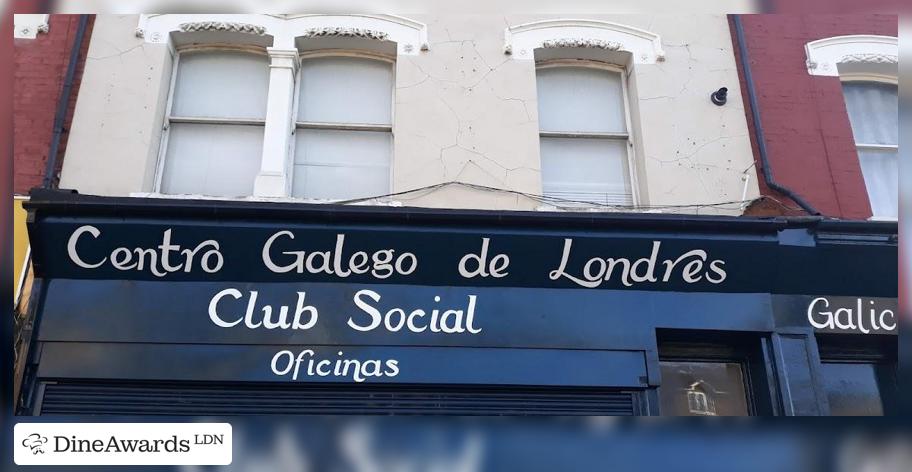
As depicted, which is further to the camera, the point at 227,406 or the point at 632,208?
the point at 632,208

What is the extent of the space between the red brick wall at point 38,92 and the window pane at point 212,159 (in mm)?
892

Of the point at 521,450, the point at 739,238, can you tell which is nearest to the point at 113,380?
the point at 521,450

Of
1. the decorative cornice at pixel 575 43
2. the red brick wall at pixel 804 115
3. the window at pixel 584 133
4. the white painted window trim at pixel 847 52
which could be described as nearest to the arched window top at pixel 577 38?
the decorative cornice at pixel 575 43

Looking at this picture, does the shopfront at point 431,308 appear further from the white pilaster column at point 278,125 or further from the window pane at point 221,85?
the window pane at point 221,85

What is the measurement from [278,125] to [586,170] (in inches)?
109

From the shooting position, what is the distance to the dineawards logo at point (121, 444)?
5.77 metres

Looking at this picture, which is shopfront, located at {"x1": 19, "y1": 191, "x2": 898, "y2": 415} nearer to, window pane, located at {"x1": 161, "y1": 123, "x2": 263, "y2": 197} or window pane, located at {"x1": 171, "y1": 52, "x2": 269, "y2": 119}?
window pane, located at {"x1": 161, "y1": 123, "x2": 263, "y2": 197}

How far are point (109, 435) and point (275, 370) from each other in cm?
123

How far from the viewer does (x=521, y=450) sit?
20.0 ft

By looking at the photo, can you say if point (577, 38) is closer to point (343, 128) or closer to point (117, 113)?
point (343, 128)

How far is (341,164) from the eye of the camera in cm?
762

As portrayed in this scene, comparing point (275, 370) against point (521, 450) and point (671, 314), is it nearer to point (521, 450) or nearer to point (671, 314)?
point (521, 450)

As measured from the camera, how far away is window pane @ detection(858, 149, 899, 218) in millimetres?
7891

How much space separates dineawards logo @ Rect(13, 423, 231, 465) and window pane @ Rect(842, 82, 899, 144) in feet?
20.7
